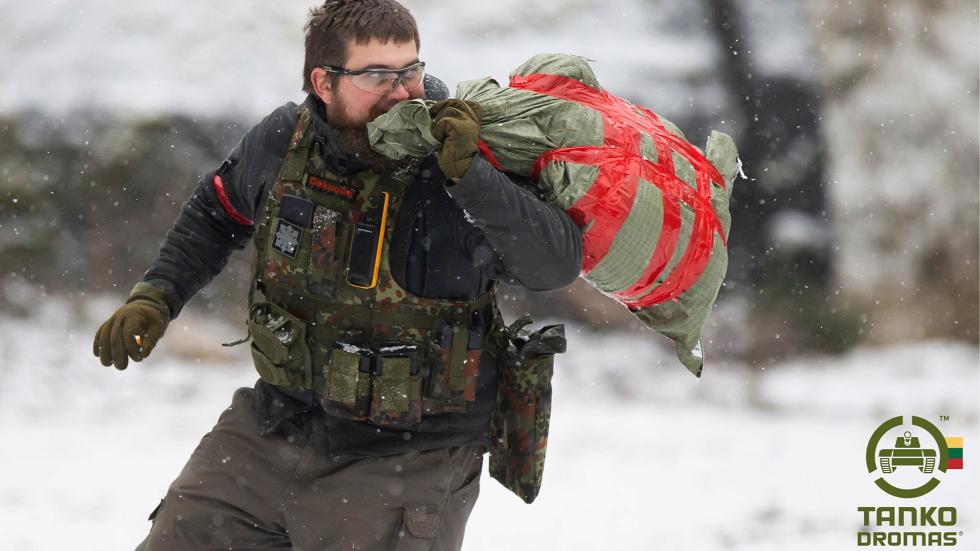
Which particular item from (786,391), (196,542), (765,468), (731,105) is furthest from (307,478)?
(731,105)

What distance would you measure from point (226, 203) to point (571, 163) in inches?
39.3

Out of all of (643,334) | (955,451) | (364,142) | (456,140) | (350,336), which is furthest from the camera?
(643,334)

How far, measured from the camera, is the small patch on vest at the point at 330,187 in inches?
90.3

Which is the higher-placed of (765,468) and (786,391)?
(786,391)

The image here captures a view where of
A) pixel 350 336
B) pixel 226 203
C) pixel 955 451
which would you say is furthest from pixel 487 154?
pixel 955 451

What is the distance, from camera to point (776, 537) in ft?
15.3

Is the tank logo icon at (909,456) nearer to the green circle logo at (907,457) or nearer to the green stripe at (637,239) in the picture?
the green circle logo at (907,457)

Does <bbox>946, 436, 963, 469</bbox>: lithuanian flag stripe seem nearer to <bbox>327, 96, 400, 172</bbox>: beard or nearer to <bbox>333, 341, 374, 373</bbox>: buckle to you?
<bbox>333, 341, 374, 373</bbox>: buckle

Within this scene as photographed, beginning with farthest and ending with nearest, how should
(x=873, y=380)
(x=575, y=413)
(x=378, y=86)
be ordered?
(x=873, y=380) → (x=575, y=413) → (x=378, y=86)

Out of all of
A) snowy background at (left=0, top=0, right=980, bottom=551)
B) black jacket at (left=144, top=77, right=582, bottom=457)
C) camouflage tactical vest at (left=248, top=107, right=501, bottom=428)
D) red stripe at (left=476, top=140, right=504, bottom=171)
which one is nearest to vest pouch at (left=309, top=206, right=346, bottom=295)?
camouflage tactical vest at (left=248, top=107, right=501, bottom=428)

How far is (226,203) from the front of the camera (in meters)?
2.66

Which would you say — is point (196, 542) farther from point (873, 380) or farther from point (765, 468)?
point (873, 380)

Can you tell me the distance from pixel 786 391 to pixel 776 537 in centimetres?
195

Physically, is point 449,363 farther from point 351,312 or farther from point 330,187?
point 330,187
